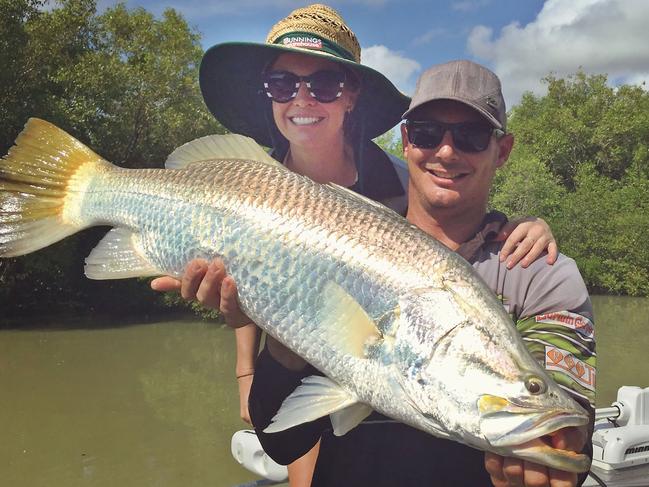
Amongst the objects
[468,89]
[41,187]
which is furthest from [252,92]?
[468,89]

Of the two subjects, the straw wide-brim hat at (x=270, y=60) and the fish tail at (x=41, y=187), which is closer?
the fish tail at (x=41, y=187)

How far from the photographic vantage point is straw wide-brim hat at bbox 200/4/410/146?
3.41m

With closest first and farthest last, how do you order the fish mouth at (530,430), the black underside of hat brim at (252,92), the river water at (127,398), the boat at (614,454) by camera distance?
the fish mouth at (530,430) → the black underside of hat brim at (252,92) → the boat at (614,454) → the river water at (127,398)

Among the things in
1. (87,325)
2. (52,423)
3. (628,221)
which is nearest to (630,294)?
(628,221)

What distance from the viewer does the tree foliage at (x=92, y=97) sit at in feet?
53.2

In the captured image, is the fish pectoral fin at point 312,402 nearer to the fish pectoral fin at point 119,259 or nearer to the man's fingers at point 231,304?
the man's fingers at point 231,304

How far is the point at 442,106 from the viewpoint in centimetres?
262

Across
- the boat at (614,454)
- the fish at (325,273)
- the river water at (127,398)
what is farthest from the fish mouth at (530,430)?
the river water at (127,398)

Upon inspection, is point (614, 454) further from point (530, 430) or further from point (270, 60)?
point (270, 60)

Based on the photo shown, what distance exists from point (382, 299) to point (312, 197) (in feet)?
Answer: 1.68

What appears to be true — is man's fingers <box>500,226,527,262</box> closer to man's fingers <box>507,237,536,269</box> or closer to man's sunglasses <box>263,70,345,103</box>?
man's fingers <box>507,237,536,269</box>

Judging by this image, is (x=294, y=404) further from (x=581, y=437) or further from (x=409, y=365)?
(x=581, y=437)

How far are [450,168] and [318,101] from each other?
1087 mm

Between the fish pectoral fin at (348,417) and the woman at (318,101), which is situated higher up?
the woman at (318,101)
